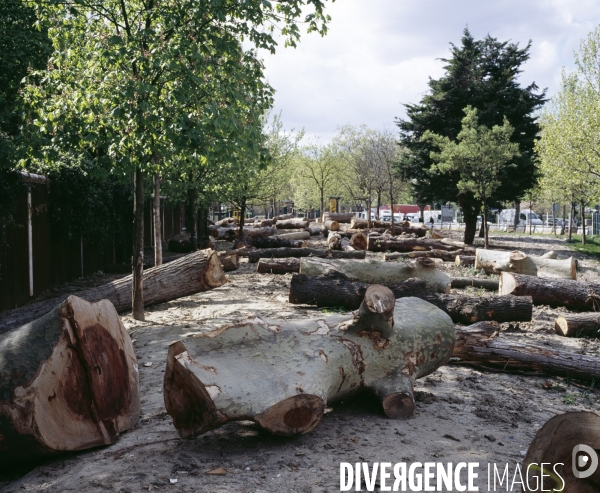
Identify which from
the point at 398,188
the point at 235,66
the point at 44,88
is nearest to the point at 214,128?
the point at 235,66

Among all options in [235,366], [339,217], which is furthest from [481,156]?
[235,366]

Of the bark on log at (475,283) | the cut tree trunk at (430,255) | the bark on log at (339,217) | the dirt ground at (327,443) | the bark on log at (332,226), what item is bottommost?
the dirt ground at (327,443)

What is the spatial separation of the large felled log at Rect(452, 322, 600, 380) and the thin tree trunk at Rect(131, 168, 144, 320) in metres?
4.63

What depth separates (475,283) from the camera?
1109 centimetres

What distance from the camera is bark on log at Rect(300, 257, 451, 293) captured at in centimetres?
966

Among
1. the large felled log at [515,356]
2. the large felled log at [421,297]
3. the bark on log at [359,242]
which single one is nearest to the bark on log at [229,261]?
the large felled log at [421,297]

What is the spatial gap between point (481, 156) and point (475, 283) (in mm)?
11238

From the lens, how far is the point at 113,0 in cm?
745

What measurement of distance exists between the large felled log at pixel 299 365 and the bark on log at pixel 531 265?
25.4ft

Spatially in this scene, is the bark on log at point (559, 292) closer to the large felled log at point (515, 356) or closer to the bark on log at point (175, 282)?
the large felled log at point (515, 356)

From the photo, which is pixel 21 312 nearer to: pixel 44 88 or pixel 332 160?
pixel 44 88

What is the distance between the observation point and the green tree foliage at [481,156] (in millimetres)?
20859

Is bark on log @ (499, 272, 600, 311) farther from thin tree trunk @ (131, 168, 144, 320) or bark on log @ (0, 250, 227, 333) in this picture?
thin tree trunk @ (131, 168, 144, 320)

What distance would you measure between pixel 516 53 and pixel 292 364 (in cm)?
2591
